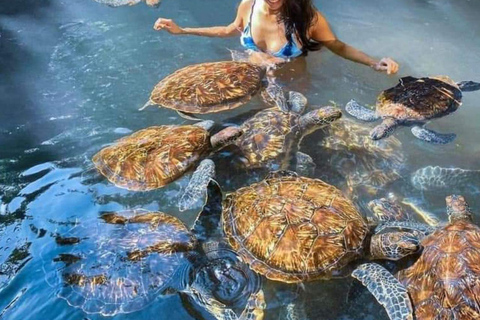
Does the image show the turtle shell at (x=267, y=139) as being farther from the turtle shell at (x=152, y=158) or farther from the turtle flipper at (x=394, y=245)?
the turtle flipper at (x=394, y=245)

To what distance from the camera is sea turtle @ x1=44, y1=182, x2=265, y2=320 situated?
2.30 m

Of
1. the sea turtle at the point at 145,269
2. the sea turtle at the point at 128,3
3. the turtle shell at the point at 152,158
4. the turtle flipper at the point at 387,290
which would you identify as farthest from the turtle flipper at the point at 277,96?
the sea turtle at the point at 128,3

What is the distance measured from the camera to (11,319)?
2.32 metres

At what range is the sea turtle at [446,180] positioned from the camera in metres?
3.24

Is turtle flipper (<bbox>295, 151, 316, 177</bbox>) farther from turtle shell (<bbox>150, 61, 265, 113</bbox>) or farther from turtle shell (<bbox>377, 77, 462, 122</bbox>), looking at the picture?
turtle shell (<bbox>377, 77, 462, 122</bbox>)

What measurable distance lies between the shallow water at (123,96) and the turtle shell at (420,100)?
0.22m

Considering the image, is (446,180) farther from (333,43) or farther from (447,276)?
(333,43)

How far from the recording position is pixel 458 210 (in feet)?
8.91

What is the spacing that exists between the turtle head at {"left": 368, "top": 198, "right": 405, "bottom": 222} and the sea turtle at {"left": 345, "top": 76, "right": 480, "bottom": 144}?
2.57ft

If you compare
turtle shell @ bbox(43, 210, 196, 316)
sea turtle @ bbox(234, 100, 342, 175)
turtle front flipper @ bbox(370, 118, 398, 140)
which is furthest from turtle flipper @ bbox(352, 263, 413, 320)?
turtle front flipper @ bbox(370, 118, 398, 140)

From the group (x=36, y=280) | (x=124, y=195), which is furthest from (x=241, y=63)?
(x=36, y=280)

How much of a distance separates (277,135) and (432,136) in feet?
4.40

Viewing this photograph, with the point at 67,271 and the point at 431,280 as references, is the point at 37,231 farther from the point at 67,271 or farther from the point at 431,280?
the point at 431,280

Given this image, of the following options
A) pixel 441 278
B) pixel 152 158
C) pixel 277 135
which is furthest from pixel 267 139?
pixel 441 278
